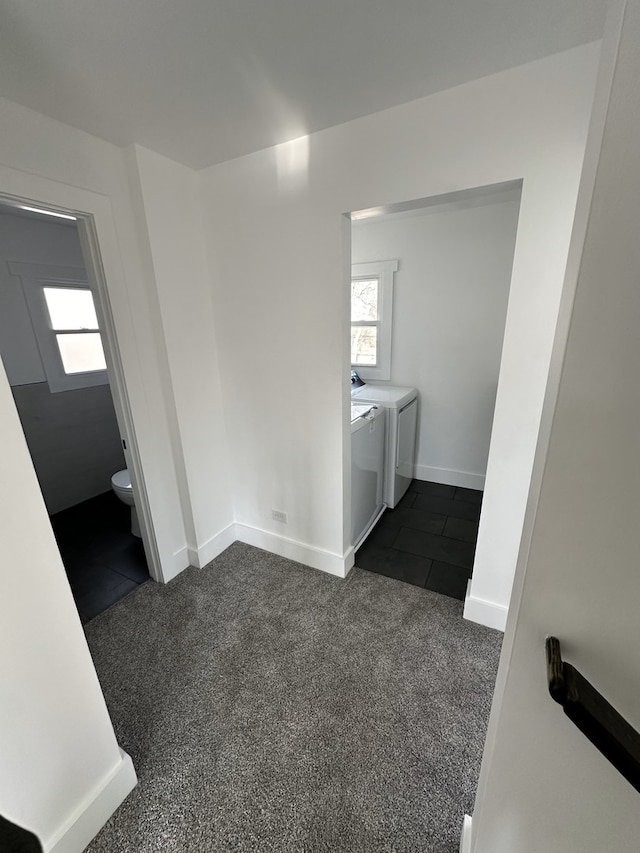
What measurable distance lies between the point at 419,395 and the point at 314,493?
171 cm

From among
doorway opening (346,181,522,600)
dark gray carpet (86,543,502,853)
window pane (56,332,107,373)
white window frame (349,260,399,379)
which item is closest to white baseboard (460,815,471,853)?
dark gray carpet (86,543,502,853)

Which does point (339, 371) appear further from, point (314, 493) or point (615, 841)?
point (615, 841)

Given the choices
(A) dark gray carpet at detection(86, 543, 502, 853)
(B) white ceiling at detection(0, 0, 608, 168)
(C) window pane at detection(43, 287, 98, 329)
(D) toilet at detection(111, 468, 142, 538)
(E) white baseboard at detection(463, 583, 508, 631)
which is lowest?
(A) dark gray carpet at detection(86, 543, 502, 853)

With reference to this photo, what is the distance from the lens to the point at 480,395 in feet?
10.1

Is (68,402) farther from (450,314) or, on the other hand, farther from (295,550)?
(450,314)

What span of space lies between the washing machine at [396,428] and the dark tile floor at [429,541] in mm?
173

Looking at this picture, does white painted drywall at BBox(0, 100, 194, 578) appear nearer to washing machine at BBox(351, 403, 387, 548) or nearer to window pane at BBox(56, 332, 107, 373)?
washing machine at BBox(351, 403, 387, 548)

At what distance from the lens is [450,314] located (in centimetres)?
304

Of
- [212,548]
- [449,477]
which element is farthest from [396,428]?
[212,548]

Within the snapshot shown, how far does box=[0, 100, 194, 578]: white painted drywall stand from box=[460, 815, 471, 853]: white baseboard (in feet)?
6.09

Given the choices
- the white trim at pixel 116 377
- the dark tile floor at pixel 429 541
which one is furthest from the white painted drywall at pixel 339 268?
the white trim at pixel 116 377

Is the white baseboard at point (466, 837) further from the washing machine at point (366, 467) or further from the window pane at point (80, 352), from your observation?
the window pane at point (80, 352)

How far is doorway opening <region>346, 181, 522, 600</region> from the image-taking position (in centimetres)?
261

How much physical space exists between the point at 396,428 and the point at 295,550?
1226 mm
